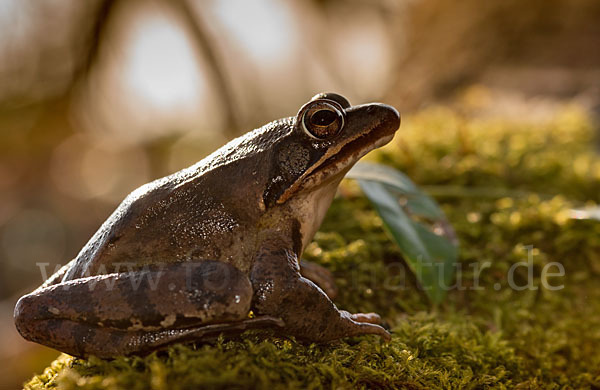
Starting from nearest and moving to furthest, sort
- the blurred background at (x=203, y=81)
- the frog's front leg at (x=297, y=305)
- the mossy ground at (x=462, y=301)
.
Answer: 1. the mossy ground at (x=462, y=301)
2. the frog's front leg at (x=297, y=305)
3. the blurred background at (x=203, y=81)

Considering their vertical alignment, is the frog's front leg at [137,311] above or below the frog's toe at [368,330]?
below

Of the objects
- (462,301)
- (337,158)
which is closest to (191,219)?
(337,158)

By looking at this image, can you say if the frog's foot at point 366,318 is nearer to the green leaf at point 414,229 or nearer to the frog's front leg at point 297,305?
the frog's front leg at point 297,305

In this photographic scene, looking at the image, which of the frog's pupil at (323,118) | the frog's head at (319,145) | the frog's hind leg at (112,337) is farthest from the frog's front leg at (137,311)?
the frog's pupil at (323,118)

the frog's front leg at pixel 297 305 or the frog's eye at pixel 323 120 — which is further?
the frog's eye at pixel 323 120

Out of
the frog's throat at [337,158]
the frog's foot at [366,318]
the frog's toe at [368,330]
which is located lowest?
the frog's toe at [368,330]

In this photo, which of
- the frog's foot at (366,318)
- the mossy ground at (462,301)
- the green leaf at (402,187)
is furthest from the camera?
the green leaf at (402,187)

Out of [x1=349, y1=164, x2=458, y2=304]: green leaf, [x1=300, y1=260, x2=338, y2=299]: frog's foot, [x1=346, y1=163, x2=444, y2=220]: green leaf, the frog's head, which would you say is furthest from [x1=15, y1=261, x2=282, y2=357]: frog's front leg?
[x1=346, y1=163, x2=444, y2=220]: green leaf
